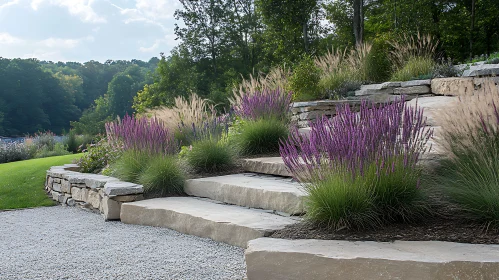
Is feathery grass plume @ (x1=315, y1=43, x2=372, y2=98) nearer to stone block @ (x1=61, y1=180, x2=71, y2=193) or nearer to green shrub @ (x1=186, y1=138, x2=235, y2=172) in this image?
green shrub @ (x1=186, y1=138, x2=235, y2=172)

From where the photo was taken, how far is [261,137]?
593cm

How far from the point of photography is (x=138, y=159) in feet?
18.8

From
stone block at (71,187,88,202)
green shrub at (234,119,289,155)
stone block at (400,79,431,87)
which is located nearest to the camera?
green shrub at (234,119,289,155)

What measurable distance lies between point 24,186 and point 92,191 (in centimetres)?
262

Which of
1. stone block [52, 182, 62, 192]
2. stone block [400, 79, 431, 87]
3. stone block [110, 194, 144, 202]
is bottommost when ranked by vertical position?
stone block [52, 182, 62, 192]

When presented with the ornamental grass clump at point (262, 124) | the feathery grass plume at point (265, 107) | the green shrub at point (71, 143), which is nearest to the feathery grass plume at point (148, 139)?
the ornamental grass clump at point (262, 124)

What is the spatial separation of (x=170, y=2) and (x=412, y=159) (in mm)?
25439

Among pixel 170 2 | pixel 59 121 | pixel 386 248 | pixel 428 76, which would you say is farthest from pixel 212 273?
pixel 59 121

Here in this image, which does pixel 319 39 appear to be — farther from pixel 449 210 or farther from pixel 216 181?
pixel 449 210

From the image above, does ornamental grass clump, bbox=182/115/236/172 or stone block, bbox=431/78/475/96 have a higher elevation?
stone block, bbox=431/78/475/96

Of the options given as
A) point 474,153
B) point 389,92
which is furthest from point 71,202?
point 389,92

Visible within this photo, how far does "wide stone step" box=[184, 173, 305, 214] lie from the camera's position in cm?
375

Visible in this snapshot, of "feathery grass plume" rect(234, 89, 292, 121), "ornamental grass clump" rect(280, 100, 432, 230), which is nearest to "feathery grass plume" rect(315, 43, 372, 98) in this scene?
"feathery grass plume" rect(234, 89, 292, 121)

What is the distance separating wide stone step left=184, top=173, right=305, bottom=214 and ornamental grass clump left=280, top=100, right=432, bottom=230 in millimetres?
459
